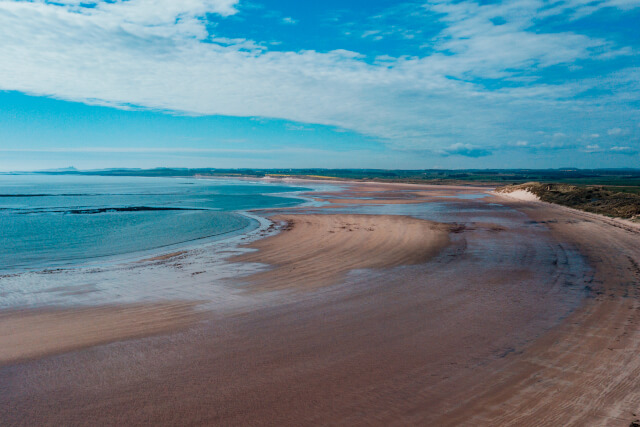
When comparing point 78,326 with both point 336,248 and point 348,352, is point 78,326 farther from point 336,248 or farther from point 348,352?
point 336,248

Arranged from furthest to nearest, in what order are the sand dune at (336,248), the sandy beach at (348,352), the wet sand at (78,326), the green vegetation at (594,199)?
the green vegetation at (594,199) < the sand dune at (336,248) < the wet sand at (78,326) < the sandy beach at (348,352)

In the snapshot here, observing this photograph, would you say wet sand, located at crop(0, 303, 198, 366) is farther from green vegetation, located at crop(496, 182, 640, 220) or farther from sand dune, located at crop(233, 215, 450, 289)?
green vegetation, located at crop(496, 182, 640, 220)

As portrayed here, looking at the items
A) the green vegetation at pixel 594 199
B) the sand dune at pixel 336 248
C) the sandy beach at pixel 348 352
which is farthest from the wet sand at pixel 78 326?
the green vegetation at pixel 594 199

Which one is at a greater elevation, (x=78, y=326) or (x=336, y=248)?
(x=336, y=248)

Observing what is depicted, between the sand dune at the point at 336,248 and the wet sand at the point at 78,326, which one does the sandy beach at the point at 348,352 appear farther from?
the sand dune at the point at 336,248

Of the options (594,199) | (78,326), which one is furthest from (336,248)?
(594,199)
